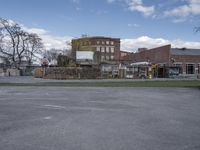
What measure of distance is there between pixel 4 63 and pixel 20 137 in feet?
262

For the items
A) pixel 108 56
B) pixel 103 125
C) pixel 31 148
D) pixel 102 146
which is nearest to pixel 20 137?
pixel 31 148

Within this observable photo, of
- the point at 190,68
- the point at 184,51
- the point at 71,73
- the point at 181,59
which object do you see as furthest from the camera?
the point at 184,51

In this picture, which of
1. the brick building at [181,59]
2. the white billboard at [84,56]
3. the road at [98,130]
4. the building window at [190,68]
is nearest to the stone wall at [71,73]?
the white billboard at [84,56]

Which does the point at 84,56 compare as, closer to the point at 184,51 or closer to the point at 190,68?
the point at 184,51

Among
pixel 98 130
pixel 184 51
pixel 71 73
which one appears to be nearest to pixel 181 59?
pixel 184 51

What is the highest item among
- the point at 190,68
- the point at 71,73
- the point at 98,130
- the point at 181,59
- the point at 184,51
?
the point at 184,51

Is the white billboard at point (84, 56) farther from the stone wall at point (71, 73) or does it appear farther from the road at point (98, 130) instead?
the road at point (98, 130)

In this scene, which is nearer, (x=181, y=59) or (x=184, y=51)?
(x=181, y=59)

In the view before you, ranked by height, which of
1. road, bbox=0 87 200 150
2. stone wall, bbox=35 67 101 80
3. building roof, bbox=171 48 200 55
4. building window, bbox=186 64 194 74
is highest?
building roof, bbox=171 48 200 55

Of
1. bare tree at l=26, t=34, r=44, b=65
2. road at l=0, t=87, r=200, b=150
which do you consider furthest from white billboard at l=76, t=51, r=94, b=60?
road at l=0, t=87, r=200, b=150

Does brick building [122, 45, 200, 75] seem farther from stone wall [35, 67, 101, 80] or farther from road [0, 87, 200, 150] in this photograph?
road [0, 87, 200, 150]

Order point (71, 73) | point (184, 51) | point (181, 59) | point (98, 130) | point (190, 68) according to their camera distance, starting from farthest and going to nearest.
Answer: point (184, 51) < point (190, 68) < point (181, 59) < point (71, 73) < point (98, 130)

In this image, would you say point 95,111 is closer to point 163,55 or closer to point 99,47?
point 163,55

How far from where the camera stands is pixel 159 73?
220ft
